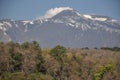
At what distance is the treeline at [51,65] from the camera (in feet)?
214

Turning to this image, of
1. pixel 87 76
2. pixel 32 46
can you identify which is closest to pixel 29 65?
pixel 32 46

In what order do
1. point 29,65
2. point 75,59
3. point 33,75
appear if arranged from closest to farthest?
point 33,75
point 29,65
point 75,59

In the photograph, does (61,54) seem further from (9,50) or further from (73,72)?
(9,50)

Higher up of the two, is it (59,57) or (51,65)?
(59,57)

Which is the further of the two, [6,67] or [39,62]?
[39,62]

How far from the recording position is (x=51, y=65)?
7106 centimetres

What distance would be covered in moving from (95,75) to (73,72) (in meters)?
3.63

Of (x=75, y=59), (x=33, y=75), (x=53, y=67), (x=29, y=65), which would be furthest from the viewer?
(x=75, y=59)

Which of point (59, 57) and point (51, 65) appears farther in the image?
point (59, 57)

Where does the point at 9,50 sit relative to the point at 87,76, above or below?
above

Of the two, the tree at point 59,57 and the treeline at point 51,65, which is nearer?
the treeline at point 51,65

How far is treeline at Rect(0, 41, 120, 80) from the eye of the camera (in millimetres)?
65188

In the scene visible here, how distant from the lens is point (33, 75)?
6184cm

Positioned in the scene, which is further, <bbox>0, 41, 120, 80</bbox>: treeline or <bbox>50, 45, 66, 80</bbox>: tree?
<bbox>50, 45, 66, 80</bbox>: tree
